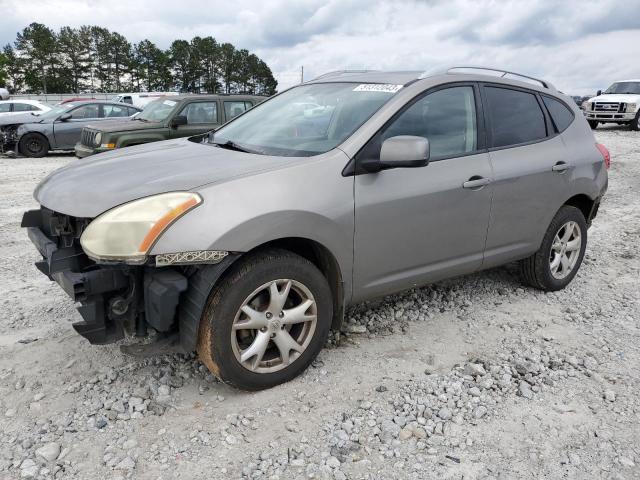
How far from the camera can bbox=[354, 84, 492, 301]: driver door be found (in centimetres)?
313

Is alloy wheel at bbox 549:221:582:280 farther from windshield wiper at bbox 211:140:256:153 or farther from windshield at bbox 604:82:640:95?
windshield at bbox 604:82:640:95

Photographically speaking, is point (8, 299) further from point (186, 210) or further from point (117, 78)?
point (117, 78)

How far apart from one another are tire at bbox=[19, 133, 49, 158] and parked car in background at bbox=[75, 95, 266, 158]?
141 inches

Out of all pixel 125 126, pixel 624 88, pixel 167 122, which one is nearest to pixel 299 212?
pixel 167 122

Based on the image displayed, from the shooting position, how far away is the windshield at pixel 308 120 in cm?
325

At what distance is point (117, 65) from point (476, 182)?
102 m

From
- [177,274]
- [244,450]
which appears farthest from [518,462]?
[177,274]

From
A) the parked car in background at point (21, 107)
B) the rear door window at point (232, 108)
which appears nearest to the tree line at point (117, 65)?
the parked car in background at point (21, 107)

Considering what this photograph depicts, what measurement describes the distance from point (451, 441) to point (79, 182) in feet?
7.67

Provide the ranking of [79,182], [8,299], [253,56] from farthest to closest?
[253,56]
[8,299]
[79,182]

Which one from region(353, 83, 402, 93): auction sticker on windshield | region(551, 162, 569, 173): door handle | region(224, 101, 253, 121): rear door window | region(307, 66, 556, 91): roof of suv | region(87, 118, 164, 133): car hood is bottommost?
region(87, 118, 164, 133): car hood

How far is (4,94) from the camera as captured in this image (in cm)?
2634

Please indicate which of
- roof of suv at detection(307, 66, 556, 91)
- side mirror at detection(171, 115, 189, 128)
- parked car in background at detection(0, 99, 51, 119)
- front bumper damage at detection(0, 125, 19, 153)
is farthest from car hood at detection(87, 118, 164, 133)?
parked car in background at detection(0, 99, 51, 119)

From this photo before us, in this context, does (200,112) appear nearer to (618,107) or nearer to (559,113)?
(559,113)
